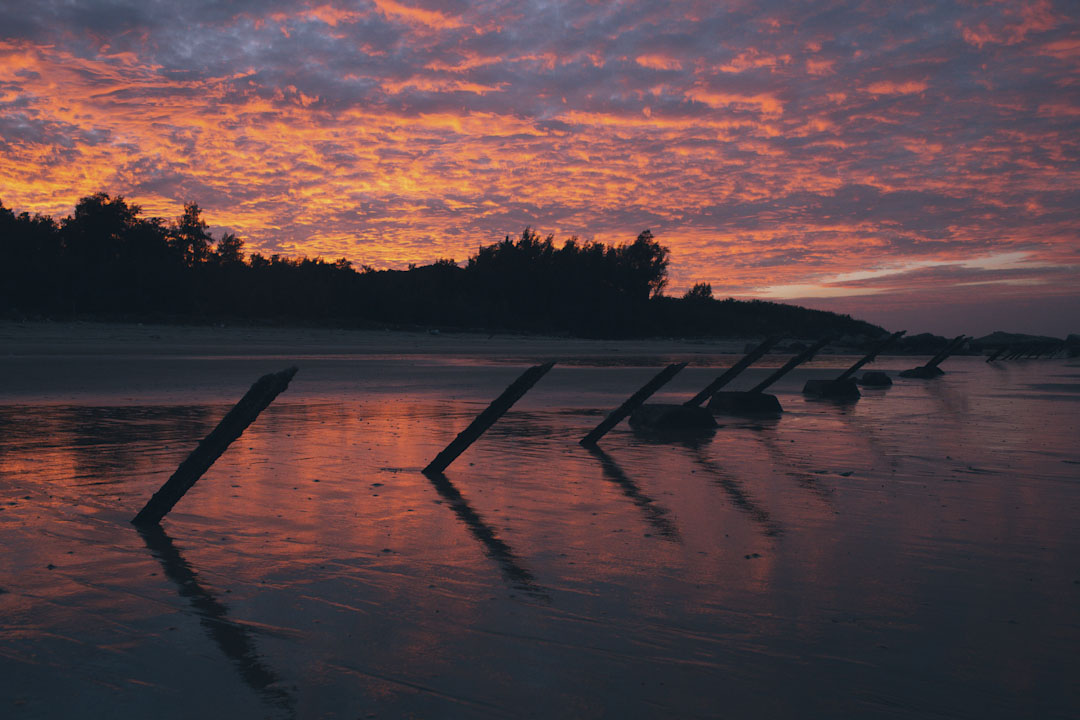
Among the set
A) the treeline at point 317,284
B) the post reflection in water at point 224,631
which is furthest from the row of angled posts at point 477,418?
the treeline at point 317,284

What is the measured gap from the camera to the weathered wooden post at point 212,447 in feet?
22.3

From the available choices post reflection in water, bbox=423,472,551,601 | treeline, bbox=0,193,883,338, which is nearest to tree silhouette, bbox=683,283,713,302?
treeline, bbox=0,193,883,338

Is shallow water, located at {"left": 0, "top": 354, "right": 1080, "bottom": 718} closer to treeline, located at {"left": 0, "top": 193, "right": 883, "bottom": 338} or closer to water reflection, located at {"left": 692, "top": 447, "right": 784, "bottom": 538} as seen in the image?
water reflection, located at {"left": 692, "top": 447, "right": 784, "bottom": 538}

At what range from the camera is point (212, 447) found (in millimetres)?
6930

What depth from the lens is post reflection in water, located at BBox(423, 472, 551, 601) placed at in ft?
17.3

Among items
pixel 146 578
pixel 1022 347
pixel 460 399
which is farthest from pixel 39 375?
pixel 1022 347

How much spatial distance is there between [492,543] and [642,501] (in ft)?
7.36

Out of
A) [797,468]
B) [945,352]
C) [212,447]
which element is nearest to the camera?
[212,447]

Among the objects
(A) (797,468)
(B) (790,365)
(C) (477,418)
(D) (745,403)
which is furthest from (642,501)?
(B) (790,365)

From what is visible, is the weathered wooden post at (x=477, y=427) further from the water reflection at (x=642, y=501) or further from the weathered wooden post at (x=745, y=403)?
the weathered wooden post at (x=745, y=403)

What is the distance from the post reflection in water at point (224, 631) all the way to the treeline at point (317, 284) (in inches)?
2121

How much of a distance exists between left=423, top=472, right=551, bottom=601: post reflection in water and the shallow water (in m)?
0.03

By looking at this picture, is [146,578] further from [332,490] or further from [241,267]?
[241,267]

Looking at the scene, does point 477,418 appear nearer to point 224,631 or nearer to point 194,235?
point 224,631
